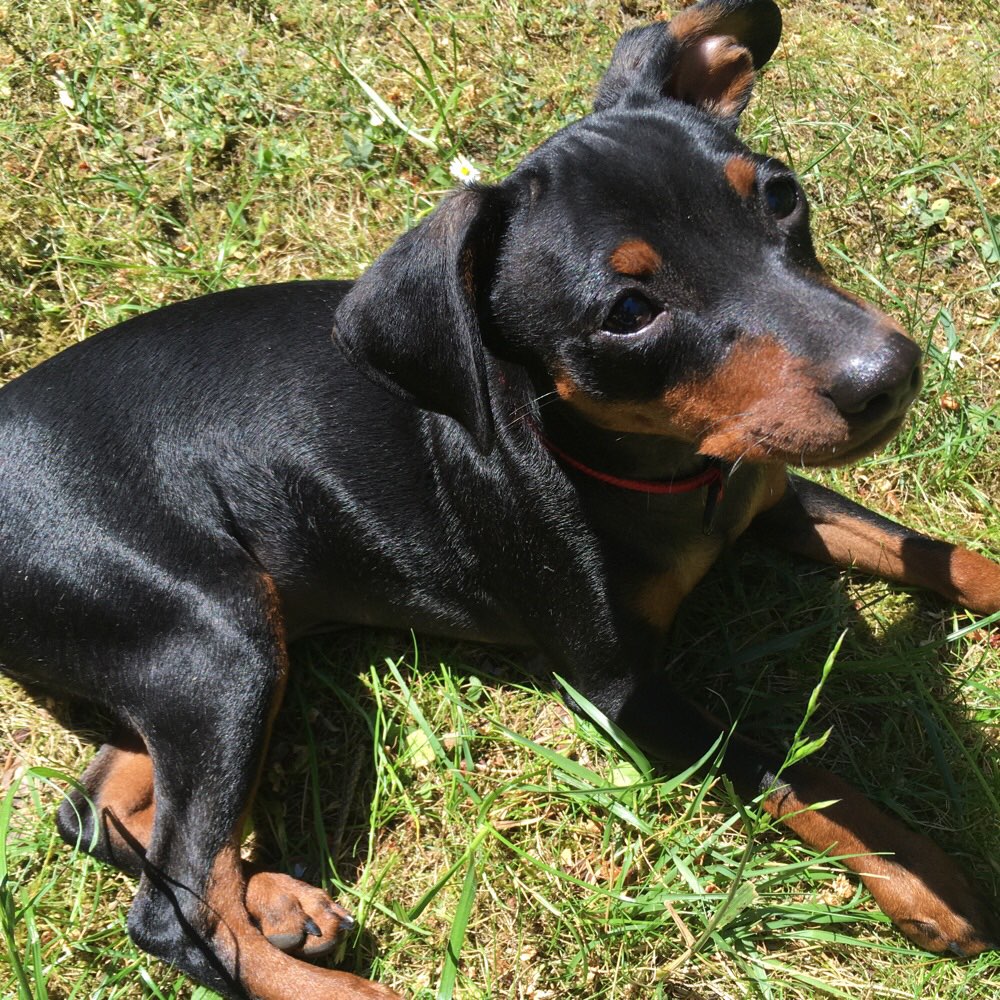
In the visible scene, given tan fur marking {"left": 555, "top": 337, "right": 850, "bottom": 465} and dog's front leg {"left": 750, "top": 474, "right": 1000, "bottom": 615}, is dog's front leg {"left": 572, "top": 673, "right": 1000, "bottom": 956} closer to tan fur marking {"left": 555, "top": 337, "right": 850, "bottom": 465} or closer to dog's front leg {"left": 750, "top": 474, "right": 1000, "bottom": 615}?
dog's front leg {"left": 750, "top": 474, "right": 1000, "bottom": 615}

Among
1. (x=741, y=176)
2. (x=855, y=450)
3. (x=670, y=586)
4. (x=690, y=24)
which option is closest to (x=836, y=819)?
(x=670, y=586)

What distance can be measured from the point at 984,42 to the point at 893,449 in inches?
101

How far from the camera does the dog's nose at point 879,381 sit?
274cm

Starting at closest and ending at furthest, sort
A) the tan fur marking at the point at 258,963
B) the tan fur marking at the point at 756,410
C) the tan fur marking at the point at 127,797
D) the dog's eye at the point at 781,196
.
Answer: the tan fur marking at the point at 756,410, the dog's eye at the point at 781,196, the tan fur marking at the point at 258,963, the tan fur marking at the point at 127,797

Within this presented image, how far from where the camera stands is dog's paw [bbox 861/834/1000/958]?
3559mm

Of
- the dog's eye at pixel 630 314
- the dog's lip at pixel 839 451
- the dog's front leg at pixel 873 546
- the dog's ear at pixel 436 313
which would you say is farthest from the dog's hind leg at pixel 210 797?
the dog's front leg at pixel 873 546

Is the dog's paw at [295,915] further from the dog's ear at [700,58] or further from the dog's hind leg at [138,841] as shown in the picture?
the dog's ear at [700,58]

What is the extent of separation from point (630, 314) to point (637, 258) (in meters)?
0.16

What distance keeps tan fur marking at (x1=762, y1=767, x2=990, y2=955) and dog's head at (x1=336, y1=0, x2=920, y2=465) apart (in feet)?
4.45

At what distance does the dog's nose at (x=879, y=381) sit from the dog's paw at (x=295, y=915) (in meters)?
2.54

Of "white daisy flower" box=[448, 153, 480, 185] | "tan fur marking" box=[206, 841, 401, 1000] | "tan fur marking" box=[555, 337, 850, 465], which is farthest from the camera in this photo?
"white daisy flower" box=[448, 153, 480, 185]

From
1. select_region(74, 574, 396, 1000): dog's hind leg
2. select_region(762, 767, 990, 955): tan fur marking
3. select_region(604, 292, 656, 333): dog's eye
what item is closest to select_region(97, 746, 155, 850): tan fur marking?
select_region(74, 574, 396, 1000): dog's hind leg

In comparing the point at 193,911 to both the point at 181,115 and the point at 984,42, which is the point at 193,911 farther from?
the point at 984,42

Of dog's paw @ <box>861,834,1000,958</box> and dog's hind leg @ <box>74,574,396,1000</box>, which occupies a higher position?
dog's hind leg @ <box>74,574,396,1000</box>
